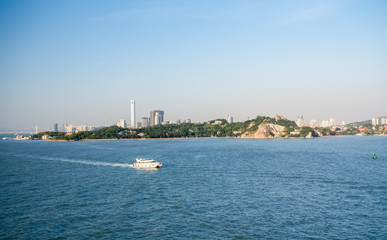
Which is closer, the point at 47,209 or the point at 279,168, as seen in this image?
the point at 47,209

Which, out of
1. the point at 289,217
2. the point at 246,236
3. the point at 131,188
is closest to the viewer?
the point at 246,236

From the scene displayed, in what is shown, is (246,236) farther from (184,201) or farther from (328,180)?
(328,180)

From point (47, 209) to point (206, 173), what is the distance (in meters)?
26.9

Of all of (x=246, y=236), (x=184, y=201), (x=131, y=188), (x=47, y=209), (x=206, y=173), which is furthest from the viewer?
(x=206, y=173)

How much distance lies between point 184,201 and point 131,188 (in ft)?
33.1

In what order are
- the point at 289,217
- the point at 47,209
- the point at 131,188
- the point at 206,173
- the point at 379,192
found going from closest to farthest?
the point at 289,217 → the point at 47,209 → the point at 379,192 → the point at 131,188 → the point at 206,173

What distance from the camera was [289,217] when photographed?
28.0 m

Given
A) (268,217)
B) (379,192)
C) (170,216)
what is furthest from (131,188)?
(379,192)

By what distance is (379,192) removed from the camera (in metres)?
36.6

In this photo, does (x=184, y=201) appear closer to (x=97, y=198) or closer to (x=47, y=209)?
(x=97, y=198)

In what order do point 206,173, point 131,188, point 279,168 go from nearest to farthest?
1. point 131,188
2. point 206,173
3. point 279,168

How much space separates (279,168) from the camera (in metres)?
56.1

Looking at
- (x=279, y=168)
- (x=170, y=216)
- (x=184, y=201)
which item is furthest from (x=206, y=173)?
(x=170, y=216)

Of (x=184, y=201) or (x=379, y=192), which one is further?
(x=379, y=192)
